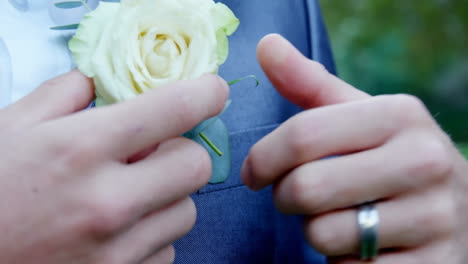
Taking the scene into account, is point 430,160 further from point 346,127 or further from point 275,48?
point 275,48

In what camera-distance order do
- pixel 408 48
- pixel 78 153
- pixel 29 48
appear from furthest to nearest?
pixel 408 48 → pixel 29 48 → pixel 78 153

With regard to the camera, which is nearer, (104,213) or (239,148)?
(104,213)

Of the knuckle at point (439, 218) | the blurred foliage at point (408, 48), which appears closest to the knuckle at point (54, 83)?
the knuckle at point (439, 218)

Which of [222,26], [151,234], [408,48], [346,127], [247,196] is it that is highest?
[222,26]

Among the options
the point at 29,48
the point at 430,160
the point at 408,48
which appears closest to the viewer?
the point at 430,160

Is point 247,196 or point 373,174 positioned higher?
point 373,174

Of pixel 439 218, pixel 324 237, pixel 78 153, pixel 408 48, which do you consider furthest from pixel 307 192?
pixel 408 48
